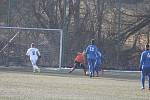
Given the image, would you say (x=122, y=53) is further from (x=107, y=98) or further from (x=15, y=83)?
(x=107, y=98)

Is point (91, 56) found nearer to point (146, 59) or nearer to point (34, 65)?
point (34, 65)

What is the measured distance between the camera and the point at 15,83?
22.4 metres

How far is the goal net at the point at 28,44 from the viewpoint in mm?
33678

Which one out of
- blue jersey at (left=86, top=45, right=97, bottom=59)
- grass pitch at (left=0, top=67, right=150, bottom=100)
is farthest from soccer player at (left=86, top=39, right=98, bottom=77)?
grass pitch at (left=0, top=67, right=150, bottom=100)

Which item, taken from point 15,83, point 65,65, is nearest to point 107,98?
point 15,83

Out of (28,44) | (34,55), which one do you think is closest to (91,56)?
(34,55)

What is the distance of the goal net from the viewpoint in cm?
3368

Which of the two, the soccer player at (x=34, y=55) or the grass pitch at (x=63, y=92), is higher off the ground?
the soccer player at (x=34, y=55)

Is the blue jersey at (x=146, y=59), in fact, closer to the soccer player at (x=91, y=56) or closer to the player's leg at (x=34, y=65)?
the soccer player at (x=91, y=56)

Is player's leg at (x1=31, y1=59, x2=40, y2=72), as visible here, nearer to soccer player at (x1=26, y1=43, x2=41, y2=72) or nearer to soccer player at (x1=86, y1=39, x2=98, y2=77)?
soccer player at (x1=26, y1=43, x2=41, y2=72)

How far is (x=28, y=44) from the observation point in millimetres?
34188

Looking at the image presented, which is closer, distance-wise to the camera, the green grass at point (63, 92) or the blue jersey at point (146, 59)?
the green grass at point (63, 92)

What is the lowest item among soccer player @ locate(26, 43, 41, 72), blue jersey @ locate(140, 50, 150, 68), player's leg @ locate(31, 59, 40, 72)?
player's leg @ locate(31, 59, 40, 72)

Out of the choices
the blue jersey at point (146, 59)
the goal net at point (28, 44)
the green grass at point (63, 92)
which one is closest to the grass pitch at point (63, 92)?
the green grass at point (63, 92)
